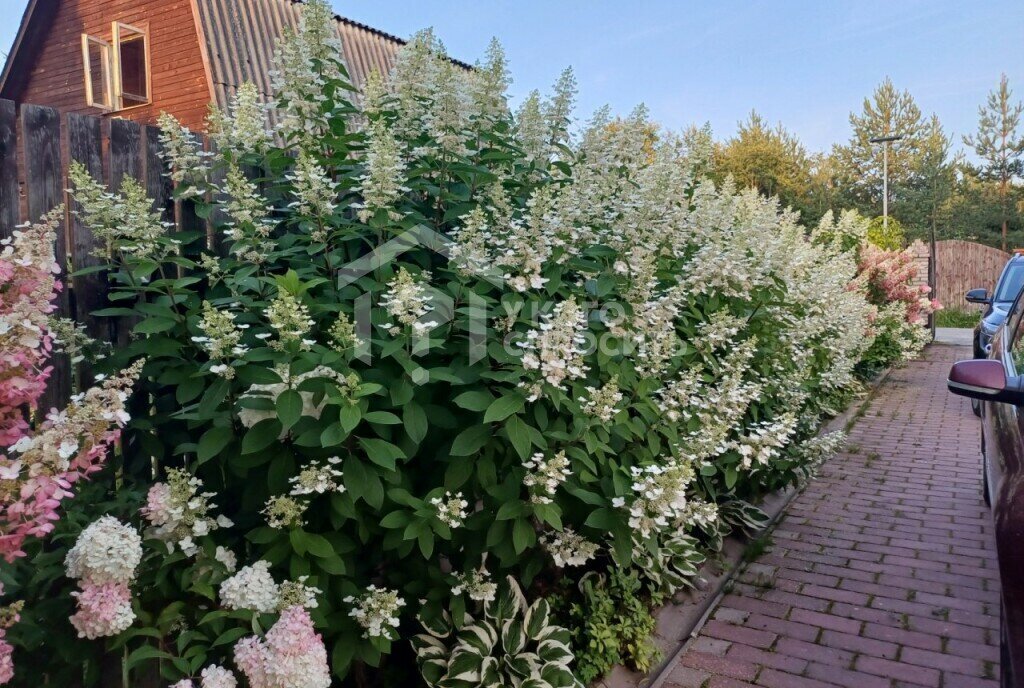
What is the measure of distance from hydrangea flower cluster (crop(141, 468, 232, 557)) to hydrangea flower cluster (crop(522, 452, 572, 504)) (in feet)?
3.52

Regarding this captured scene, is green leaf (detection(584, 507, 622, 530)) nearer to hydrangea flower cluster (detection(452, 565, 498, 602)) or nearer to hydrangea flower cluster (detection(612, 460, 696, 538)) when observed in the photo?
hydrangea flower cluster (detection(612, 460, 696, 538))

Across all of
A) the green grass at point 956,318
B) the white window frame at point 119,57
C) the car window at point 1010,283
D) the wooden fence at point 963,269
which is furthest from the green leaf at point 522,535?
the wooden fence at point 963,269

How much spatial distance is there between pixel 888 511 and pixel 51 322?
5.37m

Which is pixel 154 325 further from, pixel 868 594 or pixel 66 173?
pixel 868 594

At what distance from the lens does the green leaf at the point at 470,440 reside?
2.39 metres

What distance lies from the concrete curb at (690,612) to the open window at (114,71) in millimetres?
13983

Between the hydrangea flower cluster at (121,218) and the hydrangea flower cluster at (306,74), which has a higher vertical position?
the hydrangea flower cluster at (306,74)

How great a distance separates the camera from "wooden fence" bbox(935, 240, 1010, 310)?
29.7 metres

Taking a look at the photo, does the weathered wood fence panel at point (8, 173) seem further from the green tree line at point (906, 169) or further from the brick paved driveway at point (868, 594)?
the green tree line at point (906, 169)

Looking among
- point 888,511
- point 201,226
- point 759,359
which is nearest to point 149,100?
point 201,226

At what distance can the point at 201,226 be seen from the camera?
3213mm

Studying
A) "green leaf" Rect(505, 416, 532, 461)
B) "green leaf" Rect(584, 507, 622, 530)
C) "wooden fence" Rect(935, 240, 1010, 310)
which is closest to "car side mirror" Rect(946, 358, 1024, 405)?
"green leaf" Rect(584, 507, 622, 530)

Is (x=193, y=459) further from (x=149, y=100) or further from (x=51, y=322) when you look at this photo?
(x=149, y=100)

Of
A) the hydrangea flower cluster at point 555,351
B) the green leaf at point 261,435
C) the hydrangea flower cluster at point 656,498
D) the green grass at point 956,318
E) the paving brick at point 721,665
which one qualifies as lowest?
the paving brick at point 721,665
